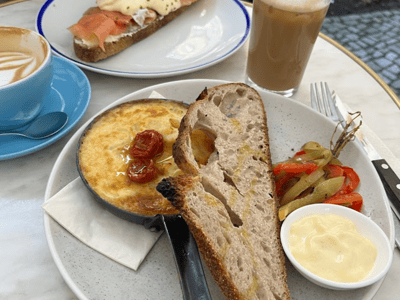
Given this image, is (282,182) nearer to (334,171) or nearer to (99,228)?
(334,171)

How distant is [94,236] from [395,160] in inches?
66.8

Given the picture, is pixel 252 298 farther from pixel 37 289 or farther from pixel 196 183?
pixel 37 289

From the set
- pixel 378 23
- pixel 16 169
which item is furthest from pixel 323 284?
pixel 378 23

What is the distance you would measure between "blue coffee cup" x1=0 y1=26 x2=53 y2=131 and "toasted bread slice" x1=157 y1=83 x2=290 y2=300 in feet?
2.86

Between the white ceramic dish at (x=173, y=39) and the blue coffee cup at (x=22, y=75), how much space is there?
1.47 ft

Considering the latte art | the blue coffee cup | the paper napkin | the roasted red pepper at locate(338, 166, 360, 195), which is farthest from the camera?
the latte art

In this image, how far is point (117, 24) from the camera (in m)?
2.95

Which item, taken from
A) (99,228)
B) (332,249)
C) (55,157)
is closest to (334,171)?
Result: (332,249)

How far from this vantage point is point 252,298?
1.38 m

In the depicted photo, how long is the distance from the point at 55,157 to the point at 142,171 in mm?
688

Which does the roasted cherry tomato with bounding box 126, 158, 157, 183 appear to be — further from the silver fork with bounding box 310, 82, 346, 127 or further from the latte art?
the silver fork with bounding box 310, 82, 346, 127

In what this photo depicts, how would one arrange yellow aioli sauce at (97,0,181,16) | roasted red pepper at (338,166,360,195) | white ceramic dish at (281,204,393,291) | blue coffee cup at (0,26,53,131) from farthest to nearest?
1. yellow aioli sauce at (97,0,181,16)
2. blue coffee cup at (0,26,53,131)
3. roasted red pepper at (338,166,360,195)
4. white ceramic dish at (281,204,393,291)

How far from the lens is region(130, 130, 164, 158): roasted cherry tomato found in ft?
5.75

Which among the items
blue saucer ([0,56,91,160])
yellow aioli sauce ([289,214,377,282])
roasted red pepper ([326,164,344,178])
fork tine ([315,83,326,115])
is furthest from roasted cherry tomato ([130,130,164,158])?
fork tine ([315,83,326,115])
